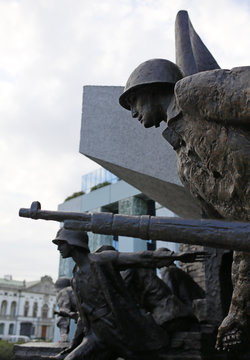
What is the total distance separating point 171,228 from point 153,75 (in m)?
1.30

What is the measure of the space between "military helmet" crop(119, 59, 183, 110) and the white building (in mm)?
50591

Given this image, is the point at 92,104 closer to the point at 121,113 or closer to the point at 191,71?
the point at 121,113

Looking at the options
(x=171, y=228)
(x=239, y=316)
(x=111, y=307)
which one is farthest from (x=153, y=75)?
(x=111, y=307)

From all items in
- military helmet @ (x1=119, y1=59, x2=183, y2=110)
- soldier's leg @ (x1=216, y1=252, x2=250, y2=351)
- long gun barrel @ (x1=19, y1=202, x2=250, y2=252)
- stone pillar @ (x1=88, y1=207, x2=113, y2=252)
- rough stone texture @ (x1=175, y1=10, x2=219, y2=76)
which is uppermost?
rough stone texture @ (x1=175, y1=10, x2=219, y2=76)

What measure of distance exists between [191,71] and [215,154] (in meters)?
1.10

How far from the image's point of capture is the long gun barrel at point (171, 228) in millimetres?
1700

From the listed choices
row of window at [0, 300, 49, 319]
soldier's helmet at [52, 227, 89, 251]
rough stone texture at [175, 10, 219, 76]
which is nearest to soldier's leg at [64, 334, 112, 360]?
soldier's helmet at [52, 227, 89, 251]

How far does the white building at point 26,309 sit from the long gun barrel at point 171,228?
50947 mm

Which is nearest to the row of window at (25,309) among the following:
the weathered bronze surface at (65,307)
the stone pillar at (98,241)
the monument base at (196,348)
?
the stone pillar at (98,241)

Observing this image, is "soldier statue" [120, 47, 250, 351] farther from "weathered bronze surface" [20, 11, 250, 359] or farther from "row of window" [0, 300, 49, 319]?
"row of window" [0, 300, 49, 319]

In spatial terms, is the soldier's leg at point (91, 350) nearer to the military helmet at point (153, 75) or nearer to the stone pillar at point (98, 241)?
the military helmet at point (153, 75)

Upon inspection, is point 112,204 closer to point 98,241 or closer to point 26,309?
point 98,241

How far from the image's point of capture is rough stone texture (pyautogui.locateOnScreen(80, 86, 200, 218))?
20.4ft

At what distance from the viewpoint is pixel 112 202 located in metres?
19.2
